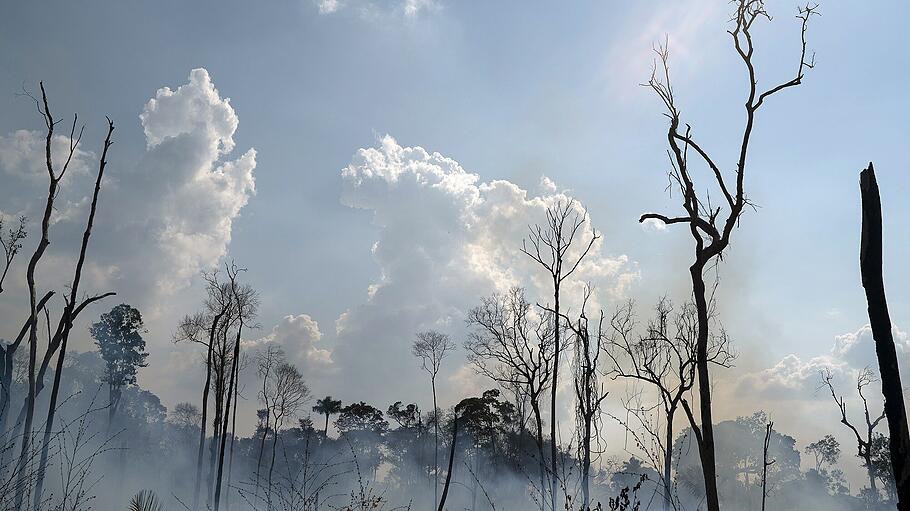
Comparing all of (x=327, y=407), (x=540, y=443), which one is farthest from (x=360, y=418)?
(x=540, y=443)

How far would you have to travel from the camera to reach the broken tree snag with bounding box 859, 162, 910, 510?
13.7 ft

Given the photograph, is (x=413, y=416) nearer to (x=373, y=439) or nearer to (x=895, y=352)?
(x=373, y=439)

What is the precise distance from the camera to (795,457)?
5534 cm

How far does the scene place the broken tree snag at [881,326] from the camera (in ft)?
13.7

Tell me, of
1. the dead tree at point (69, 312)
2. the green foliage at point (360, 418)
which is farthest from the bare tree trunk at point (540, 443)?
the green foliage at point (360, 418)

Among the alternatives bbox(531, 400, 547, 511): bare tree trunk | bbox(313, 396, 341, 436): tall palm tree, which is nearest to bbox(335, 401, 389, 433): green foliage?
bbox(313, 396, 341, 436): tall palm tree

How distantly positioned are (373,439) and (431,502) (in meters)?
7.19

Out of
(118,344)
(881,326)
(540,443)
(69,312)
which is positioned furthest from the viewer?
(118,344)

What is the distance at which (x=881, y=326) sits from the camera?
4.47m

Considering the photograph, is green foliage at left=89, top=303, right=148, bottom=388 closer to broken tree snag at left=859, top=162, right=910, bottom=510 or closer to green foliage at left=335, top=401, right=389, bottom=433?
green foliage at left=335, top=401, right=389, bottom=433

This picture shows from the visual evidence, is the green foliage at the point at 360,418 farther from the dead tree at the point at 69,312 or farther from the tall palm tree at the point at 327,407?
the dead tree at the point at 69,312

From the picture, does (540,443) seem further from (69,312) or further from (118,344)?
(118,344)

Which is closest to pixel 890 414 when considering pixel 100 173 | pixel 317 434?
pixel 100 173

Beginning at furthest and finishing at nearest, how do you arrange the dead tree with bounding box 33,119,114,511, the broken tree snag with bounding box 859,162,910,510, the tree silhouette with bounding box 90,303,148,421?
the tree silhouette with bounding box 90,303,148,421 < the dead tree with bounding box 33,119,114,511 < the broken tree snag with bounding box 859,162,910,510
